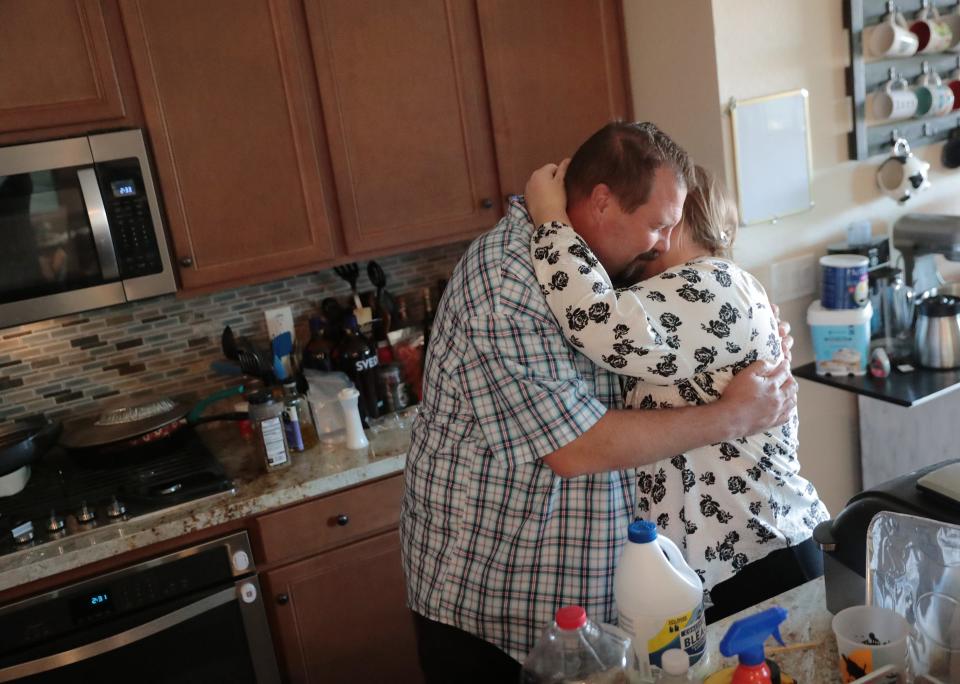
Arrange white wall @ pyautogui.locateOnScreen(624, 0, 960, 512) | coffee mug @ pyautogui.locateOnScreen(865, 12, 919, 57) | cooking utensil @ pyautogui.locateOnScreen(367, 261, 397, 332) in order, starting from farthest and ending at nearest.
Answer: cooking utensil @ pyautogui.locateOnScreen(367, 261, 397, 332), coffee mug @ pyautogui.locateOnScreen(865, 12, 919, 57), white wall @ pyautogui.locateOnScreen(624, 0, 960, 512)

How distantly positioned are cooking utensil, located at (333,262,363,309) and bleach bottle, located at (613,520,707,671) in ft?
5.52

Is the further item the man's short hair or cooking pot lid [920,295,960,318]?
cooking pot lid [920,295,960,318]

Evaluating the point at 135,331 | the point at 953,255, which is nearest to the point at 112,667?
the point at 135,331

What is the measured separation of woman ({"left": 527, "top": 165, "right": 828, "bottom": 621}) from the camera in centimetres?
124

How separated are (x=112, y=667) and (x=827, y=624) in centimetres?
150

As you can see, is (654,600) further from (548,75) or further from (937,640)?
(548,75)

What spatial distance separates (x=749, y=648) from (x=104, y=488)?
1.66m

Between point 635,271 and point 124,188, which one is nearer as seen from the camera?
point 635,271

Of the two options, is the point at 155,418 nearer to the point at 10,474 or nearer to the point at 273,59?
the point at 10,474

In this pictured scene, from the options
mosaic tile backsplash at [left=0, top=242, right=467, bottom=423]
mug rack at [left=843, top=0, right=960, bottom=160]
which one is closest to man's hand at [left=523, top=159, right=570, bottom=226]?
mosaic tile backsplash at [left=0, top=242, right=467, bottom=423]

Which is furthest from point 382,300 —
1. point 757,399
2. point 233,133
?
point 757,399

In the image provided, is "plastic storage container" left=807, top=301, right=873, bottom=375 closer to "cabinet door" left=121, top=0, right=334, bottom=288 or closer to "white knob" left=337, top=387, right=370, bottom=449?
"white knob" left=337, top=387, right=370, bottom=449

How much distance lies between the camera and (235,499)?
76.7 inches

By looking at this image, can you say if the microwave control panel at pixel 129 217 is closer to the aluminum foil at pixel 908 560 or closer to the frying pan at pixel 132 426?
the frying pan at pixel 132 426
